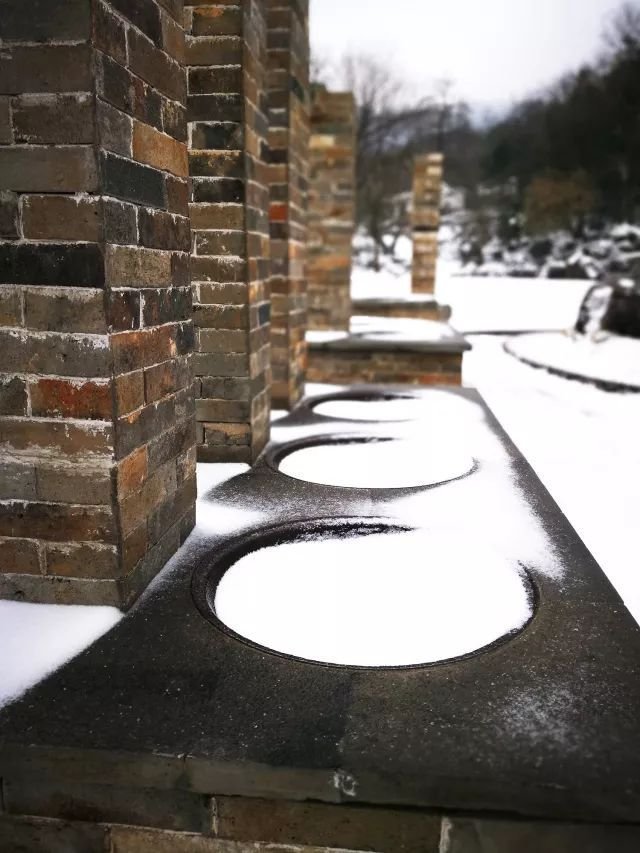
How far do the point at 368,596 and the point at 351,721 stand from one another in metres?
0.65

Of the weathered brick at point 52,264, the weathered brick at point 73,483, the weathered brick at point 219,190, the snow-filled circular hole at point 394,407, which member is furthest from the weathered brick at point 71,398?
the snow-filled circular hole at point 394,407

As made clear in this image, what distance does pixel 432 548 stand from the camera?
7.29 feet

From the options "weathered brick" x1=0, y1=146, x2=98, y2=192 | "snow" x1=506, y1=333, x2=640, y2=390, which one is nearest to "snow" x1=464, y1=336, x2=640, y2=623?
"snow" x1=506, y1=333, x2=640, y2=390

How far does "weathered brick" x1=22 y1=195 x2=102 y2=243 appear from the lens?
1527 mm

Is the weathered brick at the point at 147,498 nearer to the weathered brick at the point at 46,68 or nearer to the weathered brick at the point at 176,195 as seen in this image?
the weathered brick at the point at 176,195

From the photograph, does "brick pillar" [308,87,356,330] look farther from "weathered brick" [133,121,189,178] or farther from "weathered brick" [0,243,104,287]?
"weathered brick" [0,243,104,287]

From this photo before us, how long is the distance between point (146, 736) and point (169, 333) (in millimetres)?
1118

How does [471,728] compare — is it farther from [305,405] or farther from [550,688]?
[305,405]

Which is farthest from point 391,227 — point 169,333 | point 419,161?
point 169,333

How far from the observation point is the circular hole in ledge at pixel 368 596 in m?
1.73

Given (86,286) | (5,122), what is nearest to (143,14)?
(5,122)

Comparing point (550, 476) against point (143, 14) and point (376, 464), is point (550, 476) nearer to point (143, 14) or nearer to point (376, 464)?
point (376, 464)

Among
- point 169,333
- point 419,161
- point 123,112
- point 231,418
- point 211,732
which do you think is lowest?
point 211,732

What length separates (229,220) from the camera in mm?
2779
